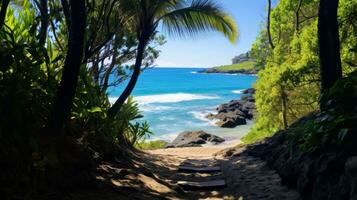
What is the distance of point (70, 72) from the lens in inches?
177

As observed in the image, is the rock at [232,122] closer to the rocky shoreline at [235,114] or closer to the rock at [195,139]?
the rocky shoreline at [235,114]

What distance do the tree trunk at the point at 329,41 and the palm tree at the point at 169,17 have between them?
425 cm

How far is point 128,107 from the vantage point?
9836mm

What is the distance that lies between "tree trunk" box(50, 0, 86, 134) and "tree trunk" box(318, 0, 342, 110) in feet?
10.5

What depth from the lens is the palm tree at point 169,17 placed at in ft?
30.0

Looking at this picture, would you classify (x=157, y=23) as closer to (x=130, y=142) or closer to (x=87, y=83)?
(x=130, y=142)

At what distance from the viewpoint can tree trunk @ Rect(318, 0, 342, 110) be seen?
564cm

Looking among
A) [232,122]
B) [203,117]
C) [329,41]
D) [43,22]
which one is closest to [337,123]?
[329,41]

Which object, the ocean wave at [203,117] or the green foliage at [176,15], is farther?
the ocean wave at [203,117]

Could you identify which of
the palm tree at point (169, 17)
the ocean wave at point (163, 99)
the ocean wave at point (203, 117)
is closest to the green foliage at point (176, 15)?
the palm tree at point (169, 17)

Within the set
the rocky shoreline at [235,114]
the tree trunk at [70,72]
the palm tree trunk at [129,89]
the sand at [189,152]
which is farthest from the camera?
the rocky shoreline at [235,114]

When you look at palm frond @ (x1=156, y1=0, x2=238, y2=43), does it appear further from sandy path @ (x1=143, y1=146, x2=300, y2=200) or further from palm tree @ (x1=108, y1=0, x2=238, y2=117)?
sandy path @ (x1=143, y1=146, x2=300, y2=200)

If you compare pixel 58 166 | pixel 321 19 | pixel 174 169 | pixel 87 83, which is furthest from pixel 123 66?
pixel 58 166

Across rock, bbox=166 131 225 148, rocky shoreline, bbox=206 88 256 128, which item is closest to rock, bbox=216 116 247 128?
rocky shoreline, bbox=206 88 256 128
